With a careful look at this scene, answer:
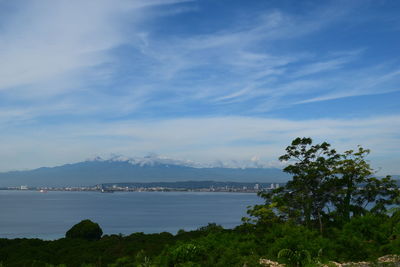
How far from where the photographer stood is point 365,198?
92.2ft

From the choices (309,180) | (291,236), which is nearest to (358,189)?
(309,180)

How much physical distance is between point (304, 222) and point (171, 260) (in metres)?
17.8

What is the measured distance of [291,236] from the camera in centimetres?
1296

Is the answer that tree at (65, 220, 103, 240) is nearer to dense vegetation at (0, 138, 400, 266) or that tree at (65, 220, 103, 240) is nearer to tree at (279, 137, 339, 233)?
dense vegetation at (0, 138, 400, 266)

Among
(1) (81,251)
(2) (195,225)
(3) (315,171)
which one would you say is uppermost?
(3) (315,171)

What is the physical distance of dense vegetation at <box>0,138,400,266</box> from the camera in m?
12.4

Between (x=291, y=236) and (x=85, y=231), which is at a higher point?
(x=291, y=236)

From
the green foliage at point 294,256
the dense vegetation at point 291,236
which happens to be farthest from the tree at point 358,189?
the green foliage at point 294,256

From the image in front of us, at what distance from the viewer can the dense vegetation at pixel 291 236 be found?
40.6 ft

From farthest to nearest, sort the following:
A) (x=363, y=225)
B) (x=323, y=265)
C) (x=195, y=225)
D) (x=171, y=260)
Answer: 1. (x=195, y=225)
2. (x=363, y=225)
3. (x=171, y=260)
4. (x=323, y=265)

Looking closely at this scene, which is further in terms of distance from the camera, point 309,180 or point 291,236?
point 309,180

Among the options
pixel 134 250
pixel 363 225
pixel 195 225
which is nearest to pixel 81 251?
pixel 134 250

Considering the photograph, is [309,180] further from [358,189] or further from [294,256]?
[294,256]

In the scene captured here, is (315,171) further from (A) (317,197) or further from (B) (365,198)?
(B) (365,198)
